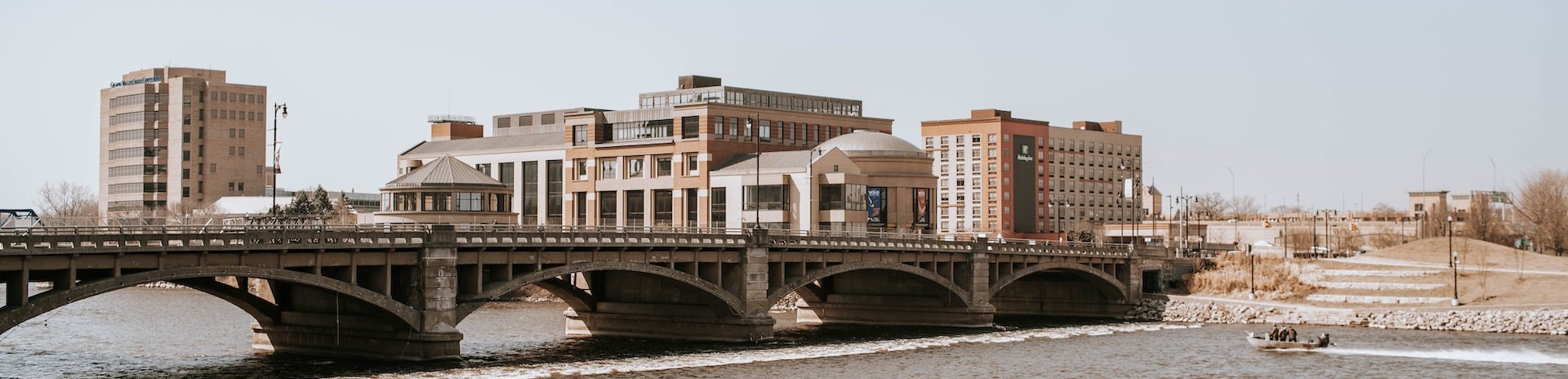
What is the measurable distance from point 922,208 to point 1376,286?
35.1m

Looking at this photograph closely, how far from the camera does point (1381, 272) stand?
11619cm

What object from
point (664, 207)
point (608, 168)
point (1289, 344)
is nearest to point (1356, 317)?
point (1289, 344)

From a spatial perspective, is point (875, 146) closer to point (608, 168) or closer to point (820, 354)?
point (608, 168)

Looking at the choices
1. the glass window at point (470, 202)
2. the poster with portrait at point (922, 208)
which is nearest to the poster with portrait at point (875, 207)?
the poster with portrait at point (922, 208)

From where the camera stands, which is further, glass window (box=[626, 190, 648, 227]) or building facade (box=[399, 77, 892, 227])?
glass window (box=[626, 190, 648, 227])

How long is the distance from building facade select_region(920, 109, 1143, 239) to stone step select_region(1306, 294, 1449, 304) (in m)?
73.9

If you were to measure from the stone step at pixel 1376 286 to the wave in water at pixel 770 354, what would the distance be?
15201 mm

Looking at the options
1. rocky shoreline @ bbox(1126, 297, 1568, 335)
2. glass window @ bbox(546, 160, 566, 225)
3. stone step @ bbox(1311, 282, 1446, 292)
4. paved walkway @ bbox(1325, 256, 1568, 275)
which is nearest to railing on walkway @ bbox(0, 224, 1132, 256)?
rocky shoreline @ bbox(1126, 297, 1568, 335)

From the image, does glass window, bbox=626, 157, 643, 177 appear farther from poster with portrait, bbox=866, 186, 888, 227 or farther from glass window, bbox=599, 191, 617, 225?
poster with portrait, bbox=866, 186, 888, 227

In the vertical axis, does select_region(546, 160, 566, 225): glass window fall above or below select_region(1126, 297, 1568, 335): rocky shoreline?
above

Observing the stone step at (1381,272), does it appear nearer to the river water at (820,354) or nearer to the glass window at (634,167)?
the river water at (820,354)

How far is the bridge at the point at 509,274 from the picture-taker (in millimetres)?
57844

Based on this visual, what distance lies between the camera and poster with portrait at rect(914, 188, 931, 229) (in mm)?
129075

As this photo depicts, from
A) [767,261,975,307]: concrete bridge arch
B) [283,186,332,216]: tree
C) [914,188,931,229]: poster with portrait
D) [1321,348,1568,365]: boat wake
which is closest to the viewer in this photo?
[1321,348,1568,365]: boat wake
